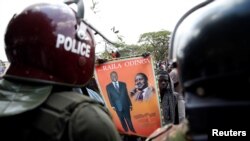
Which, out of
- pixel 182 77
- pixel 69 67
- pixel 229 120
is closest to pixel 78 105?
pixel 69 67

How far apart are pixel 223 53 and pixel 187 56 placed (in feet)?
0.44

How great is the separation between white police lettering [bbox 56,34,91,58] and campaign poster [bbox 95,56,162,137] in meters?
2.80

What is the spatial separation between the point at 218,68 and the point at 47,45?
0.64 metres

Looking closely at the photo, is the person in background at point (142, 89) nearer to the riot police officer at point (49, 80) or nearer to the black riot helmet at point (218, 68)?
the riot police officer at point (49, 80)

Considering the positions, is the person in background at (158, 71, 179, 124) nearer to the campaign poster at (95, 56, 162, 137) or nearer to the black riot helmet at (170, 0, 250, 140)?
the campaign poster at (95, 56, 162, 137)

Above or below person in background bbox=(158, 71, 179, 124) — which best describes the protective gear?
above

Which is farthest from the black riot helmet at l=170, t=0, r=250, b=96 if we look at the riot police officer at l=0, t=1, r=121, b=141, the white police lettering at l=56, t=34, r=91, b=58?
the white police lettering at l=56, t=34, r=91, b=58

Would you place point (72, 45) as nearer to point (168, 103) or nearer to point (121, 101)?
point (121, 101)

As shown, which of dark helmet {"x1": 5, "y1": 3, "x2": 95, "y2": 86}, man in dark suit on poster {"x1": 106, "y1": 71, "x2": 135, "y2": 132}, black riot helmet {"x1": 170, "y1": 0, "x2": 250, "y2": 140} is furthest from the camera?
man in dark suit on poster {"x1": 106, "y1": 71, "x2": 135, "y2": 132}

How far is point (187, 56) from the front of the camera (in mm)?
1243

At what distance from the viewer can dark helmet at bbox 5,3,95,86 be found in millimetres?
1533

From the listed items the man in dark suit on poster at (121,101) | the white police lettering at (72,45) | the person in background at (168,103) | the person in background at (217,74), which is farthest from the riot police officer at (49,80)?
the person in background at (168,103)

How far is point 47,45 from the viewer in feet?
5.01

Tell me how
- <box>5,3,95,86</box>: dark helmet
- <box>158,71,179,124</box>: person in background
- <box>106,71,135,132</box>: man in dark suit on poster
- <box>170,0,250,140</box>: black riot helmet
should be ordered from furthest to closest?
<box>158,71,179,124</box>: person in background < <box>106,71,135,132</box>: man in dark suit on poster < <box>5,3,95,86</box>: dark helmet < <box>170,0,250,140</box>: black riot helmet
